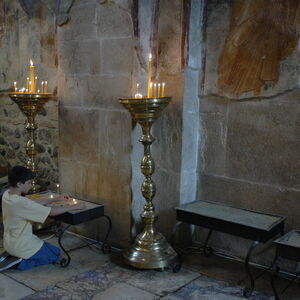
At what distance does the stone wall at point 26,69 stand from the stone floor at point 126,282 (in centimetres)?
176

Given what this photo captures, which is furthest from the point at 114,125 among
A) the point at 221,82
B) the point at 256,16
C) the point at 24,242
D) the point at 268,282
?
the point at 268,282

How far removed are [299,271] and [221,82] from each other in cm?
167

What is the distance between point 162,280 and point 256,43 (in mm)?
2019

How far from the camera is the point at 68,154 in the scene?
4.42m

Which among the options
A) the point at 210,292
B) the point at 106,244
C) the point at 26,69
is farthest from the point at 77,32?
the point at 210,292

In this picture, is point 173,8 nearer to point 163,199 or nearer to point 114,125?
point 114,125

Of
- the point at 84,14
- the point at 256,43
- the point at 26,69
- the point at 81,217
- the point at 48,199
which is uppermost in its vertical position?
the point at 84,14

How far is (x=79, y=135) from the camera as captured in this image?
14.1 feet

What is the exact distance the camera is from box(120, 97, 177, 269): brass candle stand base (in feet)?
10.9

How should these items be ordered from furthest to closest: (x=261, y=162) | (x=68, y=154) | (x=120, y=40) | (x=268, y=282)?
1. (x=68, y=154)
2. (x=120, y=40)
3. (x=261, y=162)
4. (x=268, y=282)

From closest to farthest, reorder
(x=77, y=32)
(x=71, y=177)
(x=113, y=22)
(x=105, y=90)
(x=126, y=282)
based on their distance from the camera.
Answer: (x=126, y=282)
(x=113, y=22)
(x=105, y=90)
(x=77, y=32)
(x=71, y=177)

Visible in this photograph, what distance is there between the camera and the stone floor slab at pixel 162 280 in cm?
317

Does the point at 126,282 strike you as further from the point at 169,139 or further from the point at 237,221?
the point at 169,139

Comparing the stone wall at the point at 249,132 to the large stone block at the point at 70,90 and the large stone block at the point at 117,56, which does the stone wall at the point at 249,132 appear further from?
the large stone block at the point at 70,90
